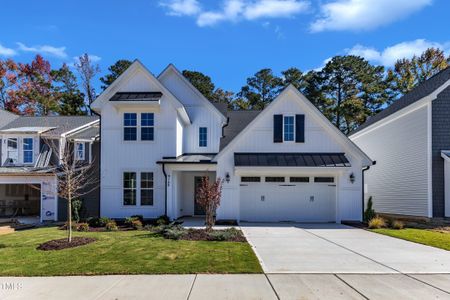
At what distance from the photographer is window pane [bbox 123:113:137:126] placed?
1797cm

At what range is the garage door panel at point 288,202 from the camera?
17.7m

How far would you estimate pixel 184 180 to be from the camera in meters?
20.6

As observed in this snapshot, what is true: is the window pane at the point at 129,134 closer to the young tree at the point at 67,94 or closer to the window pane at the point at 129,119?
the window pane at the point at 129,119

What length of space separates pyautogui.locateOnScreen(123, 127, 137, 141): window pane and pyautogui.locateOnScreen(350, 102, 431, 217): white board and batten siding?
572 inches

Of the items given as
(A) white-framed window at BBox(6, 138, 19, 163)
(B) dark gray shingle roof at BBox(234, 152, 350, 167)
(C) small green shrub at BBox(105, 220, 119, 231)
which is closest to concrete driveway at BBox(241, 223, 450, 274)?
(B) dark gray shingle roof at BBox(234, 152, 350, 167)

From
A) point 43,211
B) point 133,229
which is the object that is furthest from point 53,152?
point 133,229

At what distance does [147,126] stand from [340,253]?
11.5 m

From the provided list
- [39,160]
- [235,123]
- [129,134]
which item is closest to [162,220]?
[129,134]

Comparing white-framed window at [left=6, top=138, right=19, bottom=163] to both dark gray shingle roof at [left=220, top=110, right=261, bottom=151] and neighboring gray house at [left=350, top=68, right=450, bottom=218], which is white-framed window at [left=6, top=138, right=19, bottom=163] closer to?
dark gray shingle roof at [left=220, top=110, right=261, bottom=151]

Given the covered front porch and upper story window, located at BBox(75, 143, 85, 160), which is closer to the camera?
the covered front porch

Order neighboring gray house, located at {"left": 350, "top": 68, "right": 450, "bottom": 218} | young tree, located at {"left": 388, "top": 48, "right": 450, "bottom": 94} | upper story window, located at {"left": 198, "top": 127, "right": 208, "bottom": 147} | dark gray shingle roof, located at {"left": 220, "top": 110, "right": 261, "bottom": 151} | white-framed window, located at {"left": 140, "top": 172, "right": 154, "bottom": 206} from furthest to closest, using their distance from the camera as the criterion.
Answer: young tree, located at {"left": 388, "top": 48, "right": 450, "bottom": 94}, dark gray shingle roof, located at {"left": 220, "top": 110, "right": 261, "bottom": 151}, upper story window, located at {"left": 198, "top": 127, "right": 208, "bottom": 147}, white-framed window, located at {"left": 140, "top": 172, "right": 154, "bottom": 206}, neighboring gray house, located at {"left": 350, "top": 68, "right": 450, "bottom": 218}

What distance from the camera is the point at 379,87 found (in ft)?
140

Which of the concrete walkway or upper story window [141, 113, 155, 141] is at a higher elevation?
upper story window [141, 113, 155, 141]

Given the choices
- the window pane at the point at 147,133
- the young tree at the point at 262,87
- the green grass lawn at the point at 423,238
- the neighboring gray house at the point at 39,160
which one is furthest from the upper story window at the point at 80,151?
the young tree at the point at 262,87
